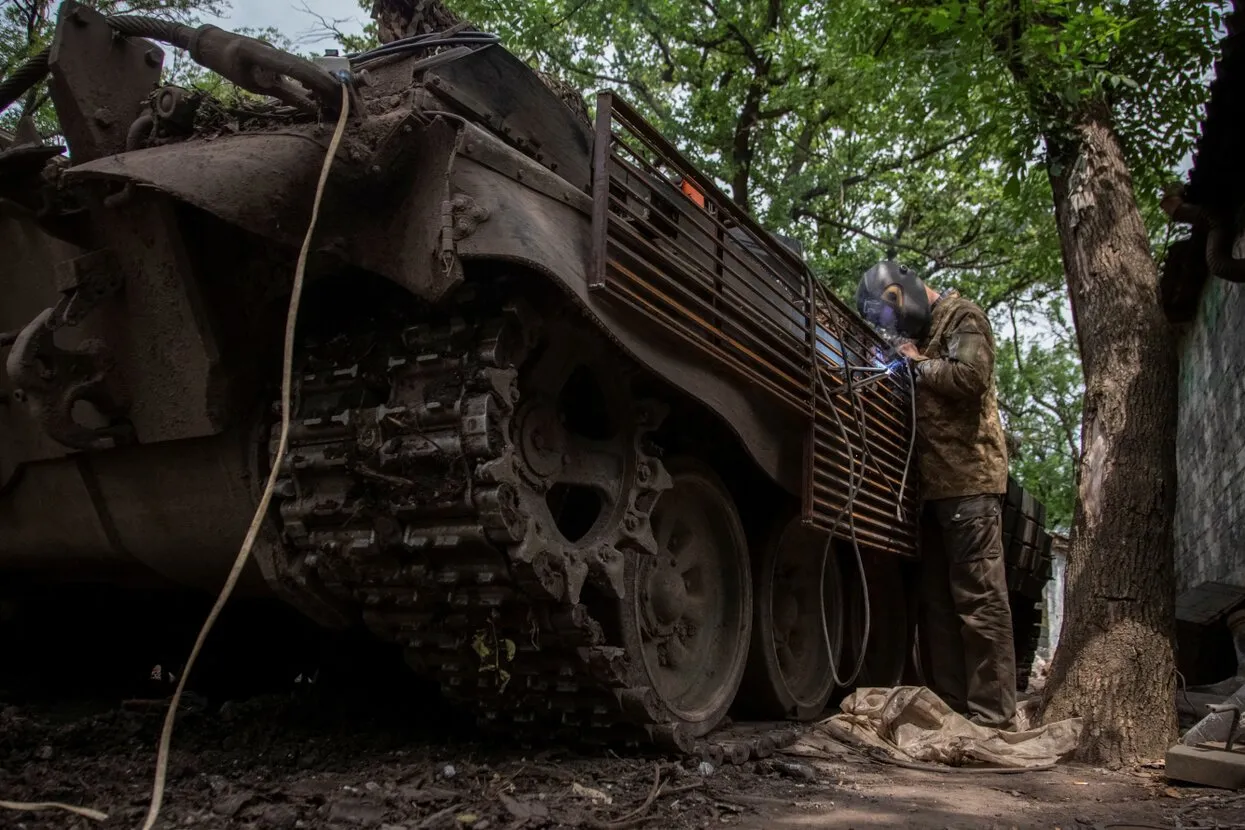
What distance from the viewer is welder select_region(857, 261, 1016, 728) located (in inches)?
210

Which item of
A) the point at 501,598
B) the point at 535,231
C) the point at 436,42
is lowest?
the point at 501,598

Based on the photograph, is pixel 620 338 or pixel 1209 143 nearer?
pixel 620 338

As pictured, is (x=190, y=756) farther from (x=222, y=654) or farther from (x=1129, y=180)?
(x=1129, y=180)

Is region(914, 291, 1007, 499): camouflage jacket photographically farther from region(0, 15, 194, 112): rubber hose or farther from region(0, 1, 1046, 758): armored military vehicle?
region(0, 15, 194, 112): rubber hose

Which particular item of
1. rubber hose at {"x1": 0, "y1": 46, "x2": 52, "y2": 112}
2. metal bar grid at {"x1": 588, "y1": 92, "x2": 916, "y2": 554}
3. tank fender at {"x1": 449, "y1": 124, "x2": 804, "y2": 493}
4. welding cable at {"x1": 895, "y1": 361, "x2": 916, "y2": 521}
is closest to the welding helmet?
metal bar grid at {"x1": 588, "y1": 92, "x2": 916, "y2": 554}

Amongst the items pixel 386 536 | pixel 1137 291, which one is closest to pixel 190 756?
pixel 386 536

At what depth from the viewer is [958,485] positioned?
5.50 meters

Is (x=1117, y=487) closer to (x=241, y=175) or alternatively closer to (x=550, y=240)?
(x=550, y=240)

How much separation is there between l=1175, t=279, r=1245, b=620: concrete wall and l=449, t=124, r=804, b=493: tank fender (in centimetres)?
596

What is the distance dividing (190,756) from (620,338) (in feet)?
6.10

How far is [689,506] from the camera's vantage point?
14.1ft

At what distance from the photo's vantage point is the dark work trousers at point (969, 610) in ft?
17.3

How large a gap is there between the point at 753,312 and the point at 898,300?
1938 mm

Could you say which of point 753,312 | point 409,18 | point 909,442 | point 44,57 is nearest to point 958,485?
point 909,442
